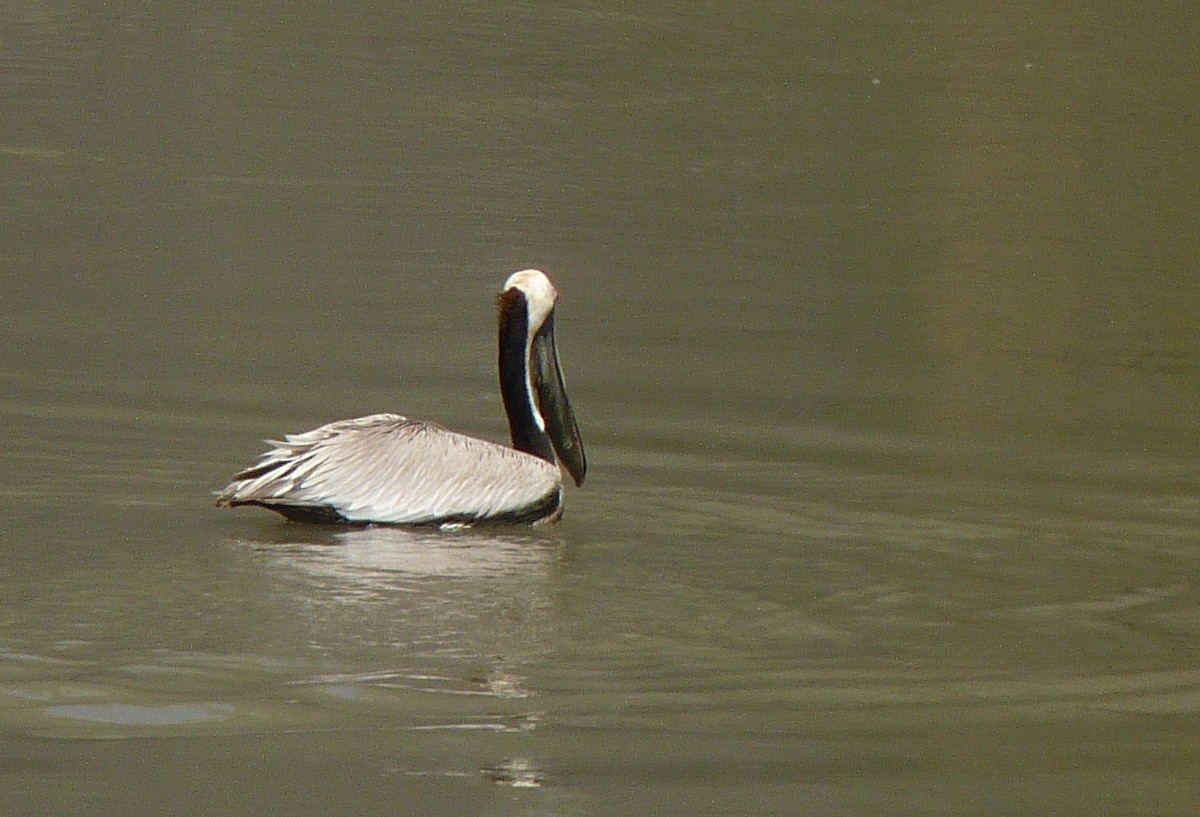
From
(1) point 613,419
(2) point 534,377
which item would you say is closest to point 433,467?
(2) point 534,377

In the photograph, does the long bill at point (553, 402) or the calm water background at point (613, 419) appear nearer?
the calm water background at point (613, 419)

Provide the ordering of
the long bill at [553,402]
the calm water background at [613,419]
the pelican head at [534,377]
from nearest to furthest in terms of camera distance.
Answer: the calm water background at [613,419]
the pelican head at [534,377]
the long bill at [553,402]

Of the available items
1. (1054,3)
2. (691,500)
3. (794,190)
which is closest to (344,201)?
(794,190)

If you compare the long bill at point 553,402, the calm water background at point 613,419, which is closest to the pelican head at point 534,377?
the long bill at point 553,402

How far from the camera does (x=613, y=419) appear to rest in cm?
941

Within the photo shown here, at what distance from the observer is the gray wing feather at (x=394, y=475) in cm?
720

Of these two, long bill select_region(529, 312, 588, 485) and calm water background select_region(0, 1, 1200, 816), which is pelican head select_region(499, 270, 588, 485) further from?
calm water background select_region(0, 1, 1200, 816)

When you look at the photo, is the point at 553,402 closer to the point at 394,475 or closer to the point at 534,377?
the point at 534,377

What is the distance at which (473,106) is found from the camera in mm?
18203

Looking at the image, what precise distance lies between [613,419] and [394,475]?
7.10 ft

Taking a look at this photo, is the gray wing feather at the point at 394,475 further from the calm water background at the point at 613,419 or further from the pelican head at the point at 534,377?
the pelican head at the point at 534,377

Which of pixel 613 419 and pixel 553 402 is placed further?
pixel 613 419

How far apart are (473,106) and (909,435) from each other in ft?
30.6

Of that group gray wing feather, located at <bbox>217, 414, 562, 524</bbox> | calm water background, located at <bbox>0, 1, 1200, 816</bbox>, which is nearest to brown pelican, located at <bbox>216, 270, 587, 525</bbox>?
gray wing feather, located at <bbox>217, 414, 562, 524</bbox>
